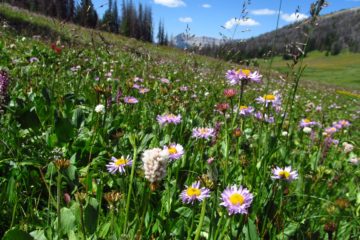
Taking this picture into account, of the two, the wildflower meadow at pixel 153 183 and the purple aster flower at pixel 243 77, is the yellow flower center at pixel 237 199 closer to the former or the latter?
the wildflower meadow at pixel 153 183

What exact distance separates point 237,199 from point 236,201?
2 centimetres

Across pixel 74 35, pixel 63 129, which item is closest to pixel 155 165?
pixel 63 129

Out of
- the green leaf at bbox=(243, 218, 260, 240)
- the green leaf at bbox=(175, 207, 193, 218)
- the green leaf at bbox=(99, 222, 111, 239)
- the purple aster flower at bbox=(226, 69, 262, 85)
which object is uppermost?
the purple aster flower at bbox=(226, 69, 262, 85)

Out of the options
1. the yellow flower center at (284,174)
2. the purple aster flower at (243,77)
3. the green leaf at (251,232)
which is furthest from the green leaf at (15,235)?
the purple aster flower at (243,77)

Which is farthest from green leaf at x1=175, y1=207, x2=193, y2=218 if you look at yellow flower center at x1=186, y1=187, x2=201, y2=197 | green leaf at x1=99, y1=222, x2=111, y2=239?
green leaf at x1=99, y1=222, x2=111, y2=239

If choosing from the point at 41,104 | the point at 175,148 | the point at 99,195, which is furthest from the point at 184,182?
the point at 41,104

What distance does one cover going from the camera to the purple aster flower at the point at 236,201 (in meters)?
1.66

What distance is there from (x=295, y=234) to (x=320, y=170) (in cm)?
96

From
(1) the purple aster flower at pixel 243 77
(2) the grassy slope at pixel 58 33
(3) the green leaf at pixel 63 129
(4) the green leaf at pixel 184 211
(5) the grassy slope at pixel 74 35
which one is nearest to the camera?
(4) the green leaf at pixel 184 211

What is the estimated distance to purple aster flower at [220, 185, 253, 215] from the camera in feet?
5.44

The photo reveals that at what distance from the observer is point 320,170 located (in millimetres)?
3055

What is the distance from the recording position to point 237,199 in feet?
5.73

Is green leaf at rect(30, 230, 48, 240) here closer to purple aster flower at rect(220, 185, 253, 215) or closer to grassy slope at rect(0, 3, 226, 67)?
purple aster flower at rect(220, 185, 253, 215)

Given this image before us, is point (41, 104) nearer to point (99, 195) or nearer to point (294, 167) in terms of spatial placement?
point (99, 195)
